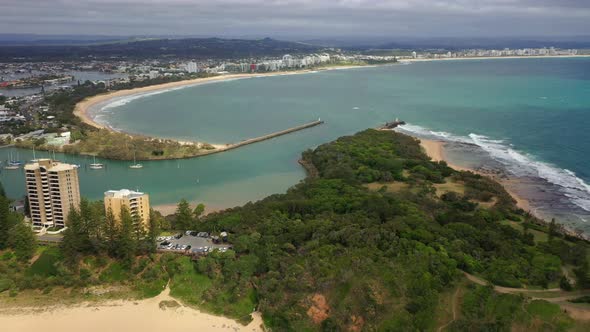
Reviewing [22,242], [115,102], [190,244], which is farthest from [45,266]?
[115,102]

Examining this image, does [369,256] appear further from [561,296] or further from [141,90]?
[141,90]

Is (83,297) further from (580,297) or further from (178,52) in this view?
(178,52)

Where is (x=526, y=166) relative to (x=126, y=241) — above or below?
below

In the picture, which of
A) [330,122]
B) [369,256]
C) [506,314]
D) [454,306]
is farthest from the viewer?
[330,122]

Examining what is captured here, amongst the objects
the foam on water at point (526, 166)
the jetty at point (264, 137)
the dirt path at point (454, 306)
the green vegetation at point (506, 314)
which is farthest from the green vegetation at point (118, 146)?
the green vegetation at point (506, 314)

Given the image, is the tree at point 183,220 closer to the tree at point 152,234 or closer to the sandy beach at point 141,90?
the tree at point 152,234

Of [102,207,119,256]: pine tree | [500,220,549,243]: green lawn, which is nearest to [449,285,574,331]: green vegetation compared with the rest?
[500,220,549,243]: green lawn
